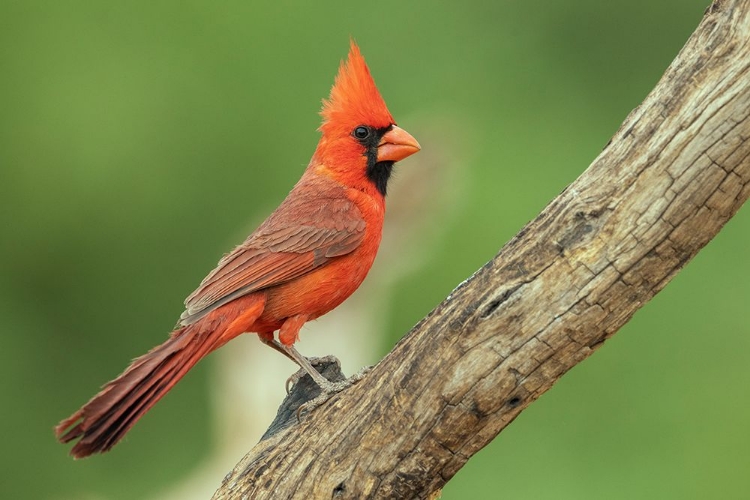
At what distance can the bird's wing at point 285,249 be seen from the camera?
330 centimetres

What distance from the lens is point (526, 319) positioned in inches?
95.3

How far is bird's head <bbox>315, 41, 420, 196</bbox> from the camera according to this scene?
374 cm

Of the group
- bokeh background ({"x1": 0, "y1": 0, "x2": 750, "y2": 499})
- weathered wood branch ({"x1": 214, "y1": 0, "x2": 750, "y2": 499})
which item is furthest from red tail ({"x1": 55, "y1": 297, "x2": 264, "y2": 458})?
bokeh background ({"x1": 0, "y1": 0, "x2": 750, "y2": 499})

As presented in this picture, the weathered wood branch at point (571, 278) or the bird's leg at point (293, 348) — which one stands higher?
the bird's leg at point (293, 348)

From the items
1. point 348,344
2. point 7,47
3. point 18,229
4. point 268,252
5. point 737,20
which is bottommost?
point 348,344

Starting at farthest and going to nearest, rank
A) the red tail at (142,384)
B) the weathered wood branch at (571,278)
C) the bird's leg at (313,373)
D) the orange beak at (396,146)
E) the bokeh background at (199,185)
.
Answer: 1. the bokeh background at (199,185)
2. the orange beak at (396,146)
3. the bird's leg at (313,373)
4. the red tail at (142,384)
5. the weathered wood branch at (571,278)

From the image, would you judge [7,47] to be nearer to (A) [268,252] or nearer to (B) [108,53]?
(B) [108,53]

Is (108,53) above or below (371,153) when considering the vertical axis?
above

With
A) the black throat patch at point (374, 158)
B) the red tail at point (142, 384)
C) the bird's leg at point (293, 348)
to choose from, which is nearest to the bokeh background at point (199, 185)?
the black throat patch at point (374, 158)

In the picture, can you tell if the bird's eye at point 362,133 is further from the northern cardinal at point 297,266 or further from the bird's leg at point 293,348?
the bird's leg at point 293,348

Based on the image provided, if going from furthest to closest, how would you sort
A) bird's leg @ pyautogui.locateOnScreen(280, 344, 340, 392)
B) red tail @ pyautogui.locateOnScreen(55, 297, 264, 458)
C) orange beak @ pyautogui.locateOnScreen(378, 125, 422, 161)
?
orange beak @ pyautogui.locateOnScreen(378, 125, 422, 161)
bird's leg @ pyautogui.locateOnScreen(280, 344, 340, 392)
red tail @ pyautogui.locateOnScreen(55, 297, 264, 458)

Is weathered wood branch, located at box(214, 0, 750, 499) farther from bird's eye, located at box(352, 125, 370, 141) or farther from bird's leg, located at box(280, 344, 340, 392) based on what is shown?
bird's eye, located at box(352, 125, 370, 141)

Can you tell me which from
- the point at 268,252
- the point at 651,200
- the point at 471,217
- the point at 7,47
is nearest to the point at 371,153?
the point at 268,252

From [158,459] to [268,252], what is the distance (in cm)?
308
